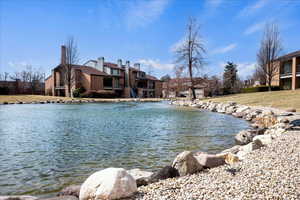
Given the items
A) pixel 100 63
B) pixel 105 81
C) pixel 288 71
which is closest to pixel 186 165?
pixel 288 71

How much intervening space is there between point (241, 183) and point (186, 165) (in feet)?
2.78

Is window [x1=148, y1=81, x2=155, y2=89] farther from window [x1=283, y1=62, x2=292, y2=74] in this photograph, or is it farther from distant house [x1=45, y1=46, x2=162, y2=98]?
window [x1=283, y1=62, x2=292, y2=74]

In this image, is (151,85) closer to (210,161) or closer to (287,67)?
(287,67)

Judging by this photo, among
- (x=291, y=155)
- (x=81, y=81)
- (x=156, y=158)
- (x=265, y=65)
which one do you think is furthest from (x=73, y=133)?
(x=81, y=81)

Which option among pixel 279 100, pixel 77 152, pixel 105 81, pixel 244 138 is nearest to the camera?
pixel 77 152

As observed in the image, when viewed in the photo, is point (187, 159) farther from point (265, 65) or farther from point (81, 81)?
point (81, 81)

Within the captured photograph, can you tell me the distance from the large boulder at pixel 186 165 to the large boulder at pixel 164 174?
92 mm

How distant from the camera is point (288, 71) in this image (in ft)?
97.6

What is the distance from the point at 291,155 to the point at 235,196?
87.6 inches

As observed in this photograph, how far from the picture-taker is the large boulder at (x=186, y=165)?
320cm

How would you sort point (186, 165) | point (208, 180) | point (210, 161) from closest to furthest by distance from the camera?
point (208, 180) → point (186, 165) → point (210, 161)

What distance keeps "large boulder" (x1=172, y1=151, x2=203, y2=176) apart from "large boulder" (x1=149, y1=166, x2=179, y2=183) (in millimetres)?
92

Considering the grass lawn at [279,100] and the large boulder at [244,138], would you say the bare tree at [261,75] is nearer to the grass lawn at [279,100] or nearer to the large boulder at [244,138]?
the grass lawn at [279,100]

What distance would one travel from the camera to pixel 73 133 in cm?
749
